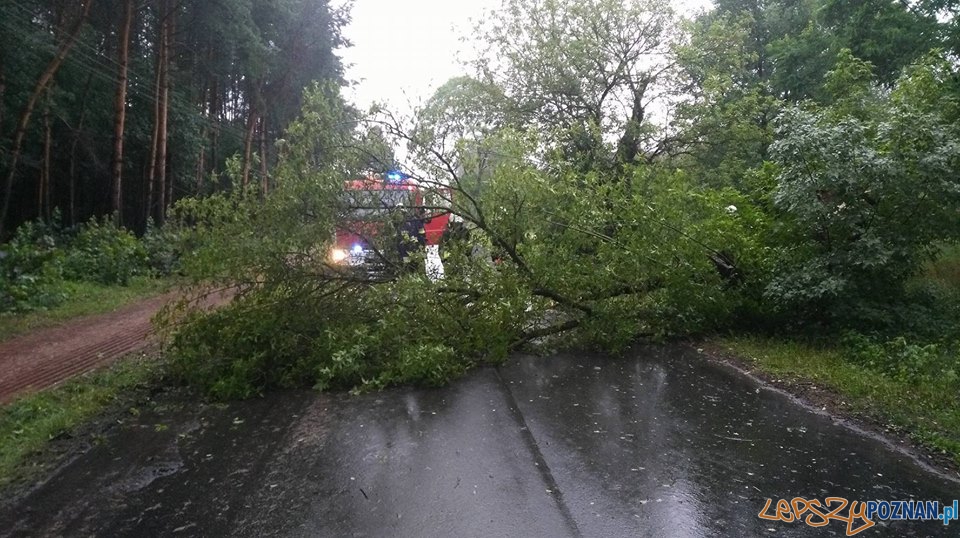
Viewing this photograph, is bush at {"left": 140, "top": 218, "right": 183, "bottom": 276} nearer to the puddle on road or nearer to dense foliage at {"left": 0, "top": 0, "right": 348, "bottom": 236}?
dense foliage at {"left": 0, "top": 0, "right": 348, "bottom": 236}

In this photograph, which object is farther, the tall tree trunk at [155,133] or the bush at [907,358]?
the tall tree trunk at [155,133]

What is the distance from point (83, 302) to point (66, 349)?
3.91m

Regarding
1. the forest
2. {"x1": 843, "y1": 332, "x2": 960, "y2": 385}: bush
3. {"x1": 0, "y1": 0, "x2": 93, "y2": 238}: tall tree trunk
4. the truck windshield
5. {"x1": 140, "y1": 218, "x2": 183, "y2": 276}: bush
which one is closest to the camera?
{"x1": 843, "y1": 332, "x2": 960, "y2": 385}: bush

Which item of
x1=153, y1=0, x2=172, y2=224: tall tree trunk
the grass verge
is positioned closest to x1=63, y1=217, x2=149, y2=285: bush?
x1=153, y1=0, x2=172, y2=224: tall tree trunk

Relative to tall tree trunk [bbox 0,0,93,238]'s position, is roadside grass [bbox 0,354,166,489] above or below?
below

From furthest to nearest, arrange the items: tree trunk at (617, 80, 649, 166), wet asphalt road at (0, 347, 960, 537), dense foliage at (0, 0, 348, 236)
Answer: dense foliage at (0, 0, 348, 236), tree trunk at (617, 80, 649, 166), wet asphalt road at (0, 347, 960, 537)

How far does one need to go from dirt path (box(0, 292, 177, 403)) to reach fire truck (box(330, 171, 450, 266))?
2249 millimetres

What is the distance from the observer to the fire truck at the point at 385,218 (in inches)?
339

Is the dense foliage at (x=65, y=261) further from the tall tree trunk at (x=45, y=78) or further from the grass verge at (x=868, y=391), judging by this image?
the grass verge at (x=868, y=391)

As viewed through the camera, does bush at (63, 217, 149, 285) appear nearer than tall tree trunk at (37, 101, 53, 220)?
Yes

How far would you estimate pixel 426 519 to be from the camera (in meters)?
4.40

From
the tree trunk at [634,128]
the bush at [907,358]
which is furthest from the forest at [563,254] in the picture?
the tree trunk at [634,128]

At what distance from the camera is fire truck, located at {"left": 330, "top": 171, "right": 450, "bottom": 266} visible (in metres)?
8.62

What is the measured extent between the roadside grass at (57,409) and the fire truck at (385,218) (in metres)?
2.68
